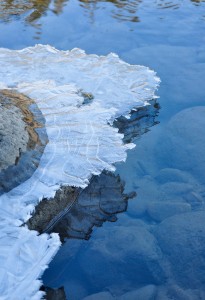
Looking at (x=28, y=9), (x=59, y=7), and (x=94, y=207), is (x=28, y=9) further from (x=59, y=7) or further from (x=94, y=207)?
(x=94, y=207)

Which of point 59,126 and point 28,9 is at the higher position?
point 59,126

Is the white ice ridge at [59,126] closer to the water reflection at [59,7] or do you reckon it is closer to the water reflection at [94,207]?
the water reflection at [94,207]

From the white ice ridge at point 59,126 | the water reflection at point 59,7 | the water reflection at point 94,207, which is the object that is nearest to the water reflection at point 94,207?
the water reflection at point 94,207

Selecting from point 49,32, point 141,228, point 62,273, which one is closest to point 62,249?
point 62,273

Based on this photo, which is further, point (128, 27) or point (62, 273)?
point (128, 27)

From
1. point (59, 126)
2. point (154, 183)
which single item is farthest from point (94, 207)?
point (59, 126)

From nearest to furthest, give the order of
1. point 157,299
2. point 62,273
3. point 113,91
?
point 157,299, point 62,273, point 113,91

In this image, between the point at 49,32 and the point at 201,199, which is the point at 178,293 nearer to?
the point at 201,199
